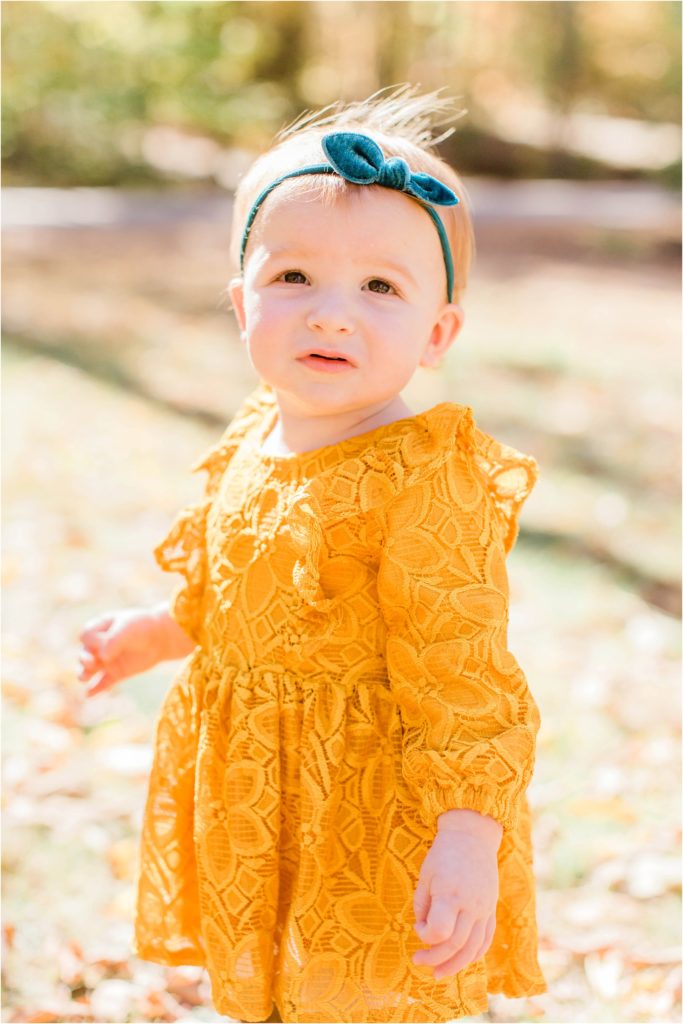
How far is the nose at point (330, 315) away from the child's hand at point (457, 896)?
700 millimetres

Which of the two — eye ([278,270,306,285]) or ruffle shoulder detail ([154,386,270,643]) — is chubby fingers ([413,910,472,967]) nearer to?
ruffle shoulder detail ([154,386,270,643])

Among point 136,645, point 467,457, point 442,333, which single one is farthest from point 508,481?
point 136,645

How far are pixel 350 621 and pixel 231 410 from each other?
4.20 meters

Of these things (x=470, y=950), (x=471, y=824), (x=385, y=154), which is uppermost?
(x=385, y=154)

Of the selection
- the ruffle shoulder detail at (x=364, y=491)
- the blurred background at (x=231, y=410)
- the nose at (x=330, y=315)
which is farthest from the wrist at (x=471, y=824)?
the blurred background at (x=231, y=410)

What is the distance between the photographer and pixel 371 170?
1.55 metres

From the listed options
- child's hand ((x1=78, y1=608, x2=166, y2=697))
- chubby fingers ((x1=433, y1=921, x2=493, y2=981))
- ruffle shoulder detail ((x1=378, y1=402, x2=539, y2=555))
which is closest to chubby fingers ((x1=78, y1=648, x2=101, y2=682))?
child's hand ((x1=78, y1=608, x2=166, y2=697))

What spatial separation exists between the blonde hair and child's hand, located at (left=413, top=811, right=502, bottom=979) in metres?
0.87

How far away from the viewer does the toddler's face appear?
1574mm

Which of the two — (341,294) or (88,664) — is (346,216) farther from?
(88,664)

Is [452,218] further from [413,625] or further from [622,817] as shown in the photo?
[622,817]

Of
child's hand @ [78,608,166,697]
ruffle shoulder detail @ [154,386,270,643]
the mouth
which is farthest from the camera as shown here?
child's hand @ [78,608,166,697]

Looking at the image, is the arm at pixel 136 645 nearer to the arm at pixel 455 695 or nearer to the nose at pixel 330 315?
the arm at pixel 455 695

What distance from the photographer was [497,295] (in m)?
8.73
